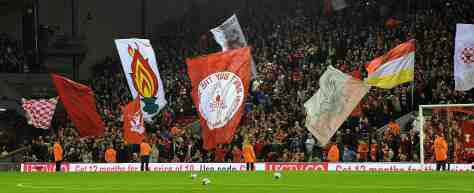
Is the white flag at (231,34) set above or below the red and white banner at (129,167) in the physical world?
above

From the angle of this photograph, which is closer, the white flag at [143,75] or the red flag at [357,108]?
the white flag at [143,75]

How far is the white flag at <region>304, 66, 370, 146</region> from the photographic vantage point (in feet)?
124

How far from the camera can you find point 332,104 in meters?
38.3

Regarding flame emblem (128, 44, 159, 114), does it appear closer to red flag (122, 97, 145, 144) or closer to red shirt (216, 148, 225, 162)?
red flag (122, 97, 145, 144)

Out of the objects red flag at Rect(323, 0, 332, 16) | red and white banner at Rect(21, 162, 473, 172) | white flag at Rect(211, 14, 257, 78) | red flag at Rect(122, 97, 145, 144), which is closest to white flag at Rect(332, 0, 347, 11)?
red flag at Rect(323, 0, 332, 16)

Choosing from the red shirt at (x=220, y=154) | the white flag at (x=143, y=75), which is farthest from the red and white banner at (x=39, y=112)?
the red shirt at (x=220, y=154)

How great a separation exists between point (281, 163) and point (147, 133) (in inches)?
353

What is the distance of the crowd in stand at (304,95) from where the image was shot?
4184cm

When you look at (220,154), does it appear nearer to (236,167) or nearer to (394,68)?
(236,167)

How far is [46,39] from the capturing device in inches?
2349

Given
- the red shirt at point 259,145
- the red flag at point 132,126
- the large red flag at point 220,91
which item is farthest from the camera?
the red shirt at point 259,145

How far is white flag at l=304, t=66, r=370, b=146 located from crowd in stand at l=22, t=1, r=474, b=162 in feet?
9.95

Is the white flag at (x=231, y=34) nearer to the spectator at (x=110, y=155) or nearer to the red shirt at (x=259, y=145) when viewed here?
the red shirt at (x=259, y=145)

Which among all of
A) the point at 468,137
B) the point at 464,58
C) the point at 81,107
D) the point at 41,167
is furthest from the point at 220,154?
the point at 464,58
